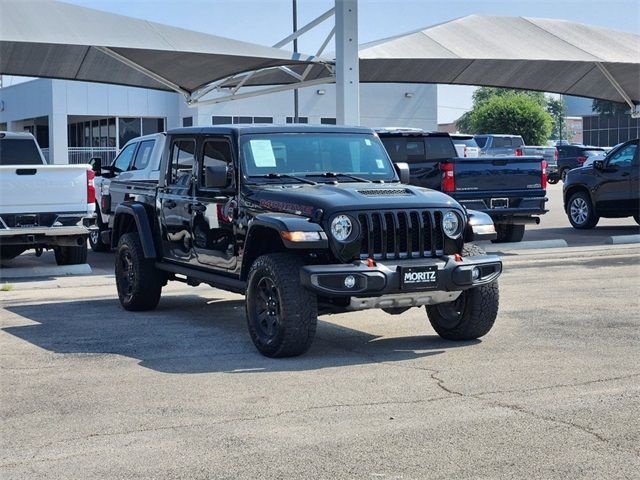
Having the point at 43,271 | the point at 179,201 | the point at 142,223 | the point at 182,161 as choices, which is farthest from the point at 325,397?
the point at 43,271

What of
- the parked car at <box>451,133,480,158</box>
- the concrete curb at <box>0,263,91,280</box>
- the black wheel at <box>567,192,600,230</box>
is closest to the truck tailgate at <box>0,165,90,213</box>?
the concrete curb at <box>0,263,91,280</box>

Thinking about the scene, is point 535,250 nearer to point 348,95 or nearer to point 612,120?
point 348,95

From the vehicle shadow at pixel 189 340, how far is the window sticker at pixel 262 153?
5.10 ft

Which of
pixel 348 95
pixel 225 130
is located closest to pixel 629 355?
pixel 225 130

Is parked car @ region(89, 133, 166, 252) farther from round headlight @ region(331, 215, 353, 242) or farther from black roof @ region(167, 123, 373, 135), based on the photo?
round headlight @ region(331, 215, 353, 242)

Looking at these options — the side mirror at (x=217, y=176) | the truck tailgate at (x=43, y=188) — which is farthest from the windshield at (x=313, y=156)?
the truck tailgate at (x=43, y=188)

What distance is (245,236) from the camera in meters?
9.09

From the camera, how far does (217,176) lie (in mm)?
9305

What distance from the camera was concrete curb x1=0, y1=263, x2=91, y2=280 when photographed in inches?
584

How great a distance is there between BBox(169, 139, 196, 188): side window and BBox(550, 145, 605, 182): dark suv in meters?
37.0

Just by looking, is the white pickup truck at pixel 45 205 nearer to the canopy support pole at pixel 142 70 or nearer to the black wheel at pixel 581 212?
the canopy support pole at pixel 142 70

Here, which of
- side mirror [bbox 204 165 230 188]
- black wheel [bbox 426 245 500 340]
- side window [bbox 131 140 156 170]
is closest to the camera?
black wheel [bbox 426 245 500 340]

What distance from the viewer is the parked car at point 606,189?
66.2 ft

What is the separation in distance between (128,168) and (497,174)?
6.01m
